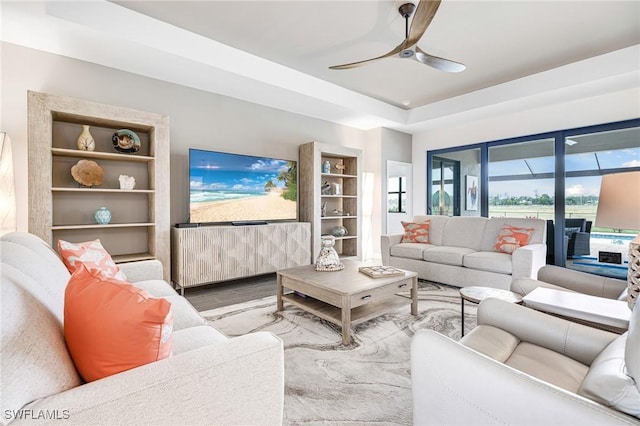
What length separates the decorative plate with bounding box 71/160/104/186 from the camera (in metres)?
3.01

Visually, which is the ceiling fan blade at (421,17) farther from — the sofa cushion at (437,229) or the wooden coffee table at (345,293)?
the sofa cushion at (437,229)

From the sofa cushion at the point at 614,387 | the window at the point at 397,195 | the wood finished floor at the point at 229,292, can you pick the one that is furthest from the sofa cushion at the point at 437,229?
the sofa cushion at the point at 614,387

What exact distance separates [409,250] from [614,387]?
11.5ft

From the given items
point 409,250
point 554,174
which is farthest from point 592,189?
point 409,250

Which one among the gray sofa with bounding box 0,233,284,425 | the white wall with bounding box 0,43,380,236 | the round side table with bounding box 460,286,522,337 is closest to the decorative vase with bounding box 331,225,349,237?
the white wall with bounding box 0,43,380,236

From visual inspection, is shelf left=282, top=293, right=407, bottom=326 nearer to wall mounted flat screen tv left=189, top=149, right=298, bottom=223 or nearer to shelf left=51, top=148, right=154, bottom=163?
wall mounted flat screen tv left=189, top=149, right=298, bottom=223

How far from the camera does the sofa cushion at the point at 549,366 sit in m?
1.12

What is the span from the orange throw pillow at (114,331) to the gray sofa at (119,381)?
0.03 m

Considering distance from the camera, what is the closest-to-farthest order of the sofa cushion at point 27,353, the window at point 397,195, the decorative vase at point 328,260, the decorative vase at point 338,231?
the sofa cushion at point 27,353
the decorative vase at point 328,260
the decorative vase at point 338,231
the window at point 397,195

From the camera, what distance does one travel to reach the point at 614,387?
29.2 inches

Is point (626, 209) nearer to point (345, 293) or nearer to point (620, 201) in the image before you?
point (620, 201)

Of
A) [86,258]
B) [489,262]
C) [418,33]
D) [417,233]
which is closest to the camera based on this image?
[86,258]

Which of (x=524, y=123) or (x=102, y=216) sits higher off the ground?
(x=524, y=123)

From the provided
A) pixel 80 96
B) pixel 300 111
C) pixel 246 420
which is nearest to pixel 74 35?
pixel 80 96
